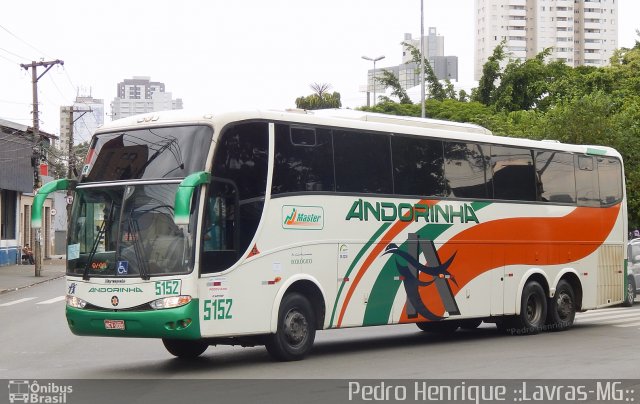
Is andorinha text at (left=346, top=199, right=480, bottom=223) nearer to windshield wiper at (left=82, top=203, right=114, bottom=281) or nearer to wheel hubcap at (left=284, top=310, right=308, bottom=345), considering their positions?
wheel hubcap at (left=284, top=310, right=308, bottom=345)

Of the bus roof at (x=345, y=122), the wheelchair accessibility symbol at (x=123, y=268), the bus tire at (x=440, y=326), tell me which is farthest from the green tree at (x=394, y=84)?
the wheelchair accessibility symbol at (x=123, y=268)

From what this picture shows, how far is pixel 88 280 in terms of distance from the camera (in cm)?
1391

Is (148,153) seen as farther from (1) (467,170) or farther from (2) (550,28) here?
(2) (550,28)

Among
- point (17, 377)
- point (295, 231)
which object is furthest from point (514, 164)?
point (17, 377)

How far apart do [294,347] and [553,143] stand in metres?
8.76

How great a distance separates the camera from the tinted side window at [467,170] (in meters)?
18.2

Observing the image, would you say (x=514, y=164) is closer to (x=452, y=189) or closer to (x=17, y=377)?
(x=452, y=189)

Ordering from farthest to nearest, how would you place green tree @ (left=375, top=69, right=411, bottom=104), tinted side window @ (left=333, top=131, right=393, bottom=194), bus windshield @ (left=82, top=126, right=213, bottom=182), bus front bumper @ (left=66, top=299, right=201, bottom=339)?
green tree @ (left=375, top=69, right=411, bottom=104)
tinted side window @ (left=333, top=131, right=393, bottom=194)
bus windshield @ (left=82, top=126, right=213, bottom=182)
bus front bumper @ (left=66, top=299, right=201, bottom=339)

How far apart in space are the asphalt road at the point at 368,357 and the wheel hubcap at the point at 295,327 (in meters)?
0.39

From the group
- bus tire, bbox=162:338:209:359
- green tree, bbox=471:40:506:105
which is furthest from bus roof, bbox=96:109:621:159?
green tree, bbox=471:40:506:105

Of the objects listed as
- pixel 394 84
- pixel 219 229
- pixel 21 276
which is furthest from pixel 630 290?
pixel 394 84

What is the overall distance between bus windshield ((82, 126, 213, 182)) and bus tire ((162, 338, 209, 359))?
267cm

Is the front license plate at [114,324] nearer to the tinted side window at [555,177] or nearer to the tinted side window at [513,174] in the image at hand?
the tinted side window at [513,174]

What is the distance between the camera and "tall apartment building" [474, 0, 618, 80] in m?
184
